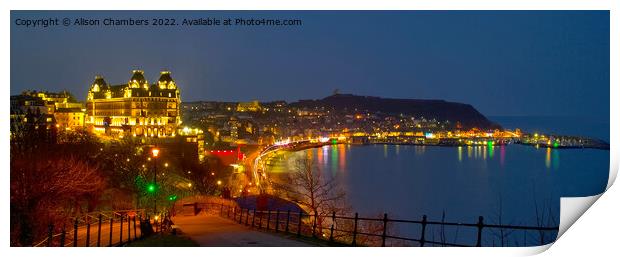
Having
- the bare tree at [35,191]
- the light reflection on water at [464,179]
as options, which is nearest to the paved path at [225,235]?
the bare tree at [35,191]

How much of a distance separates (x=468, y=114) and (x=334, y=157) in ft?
29.8

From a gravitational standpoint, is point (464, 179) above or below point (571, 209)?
below

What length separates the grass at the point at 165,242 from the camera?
671 cm

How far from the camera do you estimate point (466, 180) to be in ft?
97.4

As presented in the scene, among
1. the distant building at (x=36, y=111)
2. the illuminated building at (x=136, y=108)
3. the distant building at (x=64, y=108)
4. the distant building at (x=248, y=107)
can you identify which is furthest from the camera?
the distant building at (x=248, y=107)

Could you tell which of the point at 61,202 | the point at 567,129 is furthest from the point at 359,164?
the point at 61,202

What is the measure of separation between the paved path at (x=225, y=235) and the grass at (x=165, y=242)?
0.11 metres

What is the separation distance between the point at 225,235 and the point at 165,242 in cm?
81

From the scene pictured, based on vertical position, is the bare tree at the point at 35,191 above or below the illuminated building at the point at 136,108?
below

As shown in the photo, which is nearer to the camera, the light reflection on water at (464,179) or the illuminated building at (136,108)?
the light reflection on water at (464,179)

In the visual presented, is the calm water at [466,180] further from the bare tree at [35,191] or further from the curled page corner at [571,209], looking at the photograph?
the bare tree at [35,191]

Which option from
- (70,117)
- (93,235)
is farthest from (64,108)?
(93,235)

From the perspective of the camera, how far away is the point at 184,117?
3409cm

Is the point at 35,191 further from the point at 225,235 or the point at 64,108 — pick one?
the point at 64,108
